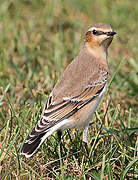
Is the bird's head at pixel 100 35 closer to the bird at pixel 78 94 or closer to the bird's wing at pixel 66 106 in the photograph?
the bird at pixel 78 94

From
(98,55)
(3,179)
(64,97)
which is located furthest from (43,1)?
(3,179)

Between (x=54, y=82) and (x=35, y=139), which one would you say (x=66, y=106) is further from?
(x=54, y=82)

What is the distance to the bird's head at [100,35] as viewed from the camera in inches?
225

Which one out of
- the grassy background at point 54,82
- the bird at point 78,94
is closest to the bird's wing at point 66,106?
the bird at point 78,94

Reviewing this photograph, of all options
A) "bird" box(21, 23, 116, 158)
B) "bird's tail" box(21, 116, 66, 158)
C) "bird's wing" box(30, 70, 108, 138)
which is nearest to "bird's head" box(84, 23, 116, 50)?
"bird" box(21, 23, 116, 158)

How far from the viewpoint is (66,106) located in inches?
207

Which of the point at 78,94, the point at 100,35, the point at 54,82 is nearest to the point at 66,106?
the point at 78,94

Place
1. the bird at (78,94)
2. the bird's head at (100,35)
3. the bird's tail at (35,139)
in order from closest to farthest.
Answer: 1. the bird's tail at (35,139)
2. the bird at (78,94)
3. the bird's head at (100,35)

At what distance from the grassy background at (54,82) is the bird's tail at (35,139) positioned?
0.15 meters

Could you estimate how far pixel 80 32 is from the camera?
9.26 metres

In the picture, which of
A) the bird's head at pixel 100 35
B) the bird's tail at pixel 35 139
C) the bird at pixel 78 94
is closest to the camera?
the bird's tail at pixel 35 139

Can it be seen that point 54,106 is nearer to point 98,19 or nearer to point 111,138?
point 111,138

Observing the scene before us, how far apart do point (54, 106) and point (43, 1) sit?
18.3 ft

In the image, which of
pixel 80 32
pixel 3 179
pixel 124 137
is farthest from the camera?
pixel 80 32
